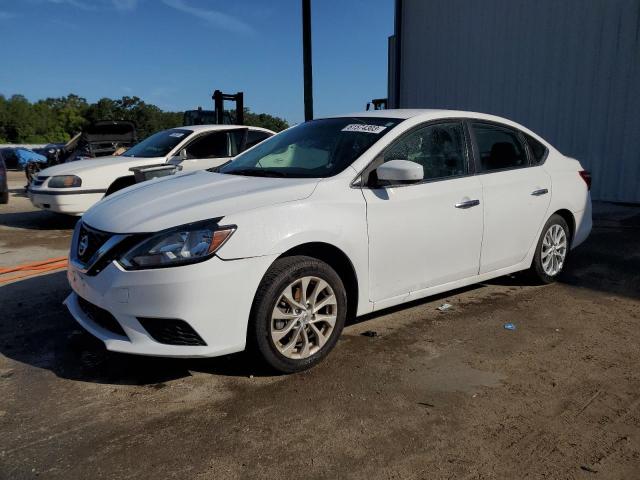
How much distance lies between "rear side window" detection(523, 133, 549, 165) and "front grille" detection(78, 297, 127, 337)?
11.9 feet

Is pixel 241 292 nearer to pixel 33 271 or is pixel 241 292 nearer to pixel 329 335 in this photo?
pixel 329 335

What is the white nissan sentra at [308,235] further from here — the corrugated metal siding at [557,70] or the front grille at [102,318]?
the corrugated metal siding at [557,70]

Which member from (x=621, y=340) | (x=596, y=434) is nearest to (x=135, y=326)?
(x=596, y=434)

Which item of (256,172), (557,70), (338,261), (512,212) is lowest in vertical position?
(338,261)

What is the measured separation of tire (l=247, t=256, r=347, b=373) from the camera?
3002 millimetres

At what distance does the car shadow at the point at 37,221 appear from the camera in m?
8.70

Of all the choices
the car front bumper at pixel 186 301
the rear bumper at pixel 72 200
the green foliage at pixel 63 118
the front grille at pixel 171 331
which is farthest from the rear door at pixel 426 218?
the green foliage at pixel 63 118

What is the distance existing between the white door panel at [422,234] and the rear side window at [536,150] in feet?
3.20

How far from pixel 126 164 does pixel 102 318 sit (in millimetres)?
5322

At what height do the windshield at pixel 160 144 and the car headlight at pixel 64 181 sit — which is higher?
the windshield at pixel 160 144

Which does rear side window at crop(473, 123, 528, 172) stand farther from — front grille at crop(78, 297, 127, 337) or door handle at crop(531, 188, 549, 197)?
front grille at crop(78, 297, 127, 337)

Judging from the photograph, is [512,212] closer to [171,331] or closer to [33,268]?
[171,331]

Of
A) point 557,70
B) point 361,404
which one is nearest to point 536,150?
point 361,404

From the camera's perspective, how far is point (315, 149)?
13.0 ft
